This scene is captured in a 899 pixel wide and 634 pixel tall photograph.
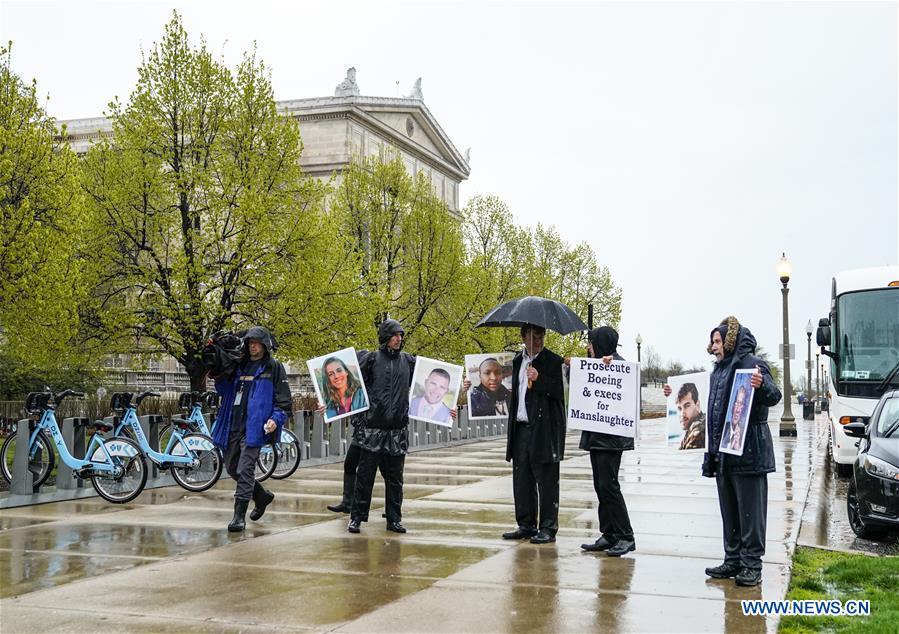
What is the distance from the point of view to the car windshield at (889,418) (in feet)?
33.6

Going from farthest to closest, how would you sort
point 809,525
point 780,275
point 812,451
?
point 780,275 → point 812,451 → point 809,525

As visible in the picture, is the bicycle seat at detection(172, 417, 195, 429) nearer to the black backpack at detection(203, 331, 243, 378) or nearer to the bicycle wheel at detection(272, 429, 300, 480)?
the bicycle wheel at detection(272, 429, 300, 480)

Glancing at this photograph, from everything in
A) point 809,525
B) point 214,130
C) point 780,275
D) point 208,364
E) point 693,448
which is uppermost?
point 214,130

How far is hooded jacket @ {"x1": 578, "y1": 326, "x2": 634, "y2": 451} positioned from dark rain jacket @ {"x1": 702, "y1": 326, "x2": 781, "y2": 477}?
948 mm

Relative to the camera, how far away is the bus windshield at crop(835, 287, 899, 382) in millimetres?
17609

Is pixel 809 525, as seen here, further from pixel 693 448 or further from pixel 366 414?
pixel 366 414

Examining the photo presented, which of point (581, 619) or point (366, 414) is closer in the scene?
point (581, 619)

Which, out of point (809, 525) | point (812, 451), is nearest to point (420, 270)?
point (812, 451)

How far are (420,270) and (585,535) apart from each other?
2516cm

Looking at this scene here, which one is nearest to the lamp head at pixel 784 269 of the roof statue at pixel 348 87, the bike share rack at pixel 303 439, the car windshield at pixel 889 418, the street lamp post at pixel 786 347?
the street lamp post at pixel 786 347

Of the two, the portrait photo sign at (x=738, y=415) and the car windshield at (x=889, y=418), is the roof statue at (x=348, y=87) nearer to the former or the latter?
the car windshield at (x=889, y=418)

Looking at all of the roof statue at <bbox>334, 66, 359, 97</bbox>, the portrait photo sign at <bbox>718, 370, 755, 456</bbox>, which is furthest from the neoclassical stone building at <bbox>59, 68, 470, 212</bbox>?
the portrait photo sign at <bbox>718, 370, 755, 456</bbox>

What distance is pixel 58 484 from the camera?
40.8 feet

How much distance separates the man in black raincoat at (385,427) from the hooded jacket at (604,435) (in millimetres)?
2029
